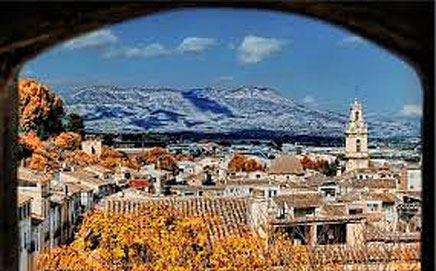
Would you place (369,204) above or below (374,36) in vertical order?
below

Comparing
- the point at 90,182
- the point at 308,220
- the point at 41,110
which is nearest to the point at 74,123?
the point at 41,110

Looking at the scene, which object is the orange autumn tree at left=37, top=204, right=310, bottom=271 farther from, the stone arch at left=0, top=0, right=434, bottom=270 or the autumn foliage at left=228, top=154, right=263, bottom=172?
the stone arch at left=0, top=0, right=434, bottom=270

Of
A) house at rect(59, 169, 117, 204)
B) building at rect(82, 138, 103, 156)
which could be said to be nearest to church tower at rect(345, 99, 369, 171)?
house at rect(59, 169, 117, 204)

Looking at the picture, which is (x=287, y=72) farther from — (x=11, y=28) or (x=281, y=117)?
(x=11, y=28)

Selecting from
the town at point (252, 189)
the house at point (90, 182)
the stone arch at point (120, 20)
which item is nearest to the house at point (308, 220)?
the town at point (252, 189)

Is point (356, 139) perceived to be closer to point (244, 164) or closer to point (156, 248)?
point (244, 164)

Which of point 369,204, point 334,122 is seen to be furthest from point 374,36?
point 334,122
